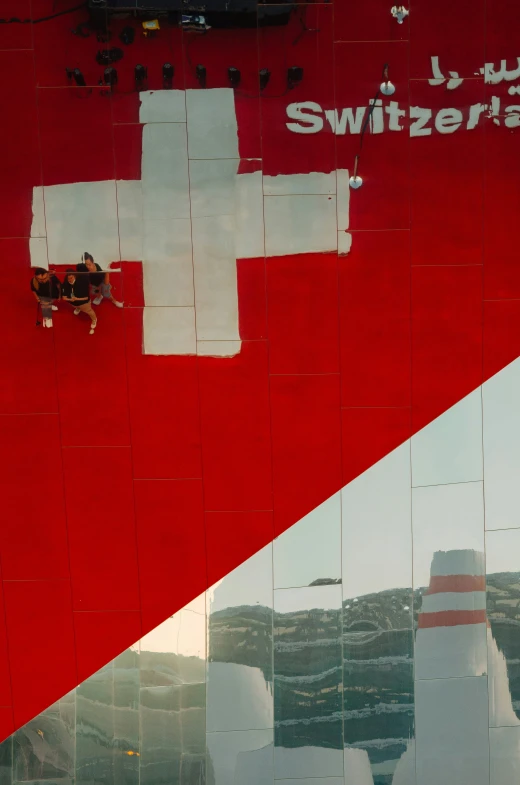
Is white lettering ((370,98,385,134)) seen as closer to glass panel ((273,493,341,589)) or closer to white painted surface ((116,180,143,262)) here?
white painted surface ((116,180,143,262))

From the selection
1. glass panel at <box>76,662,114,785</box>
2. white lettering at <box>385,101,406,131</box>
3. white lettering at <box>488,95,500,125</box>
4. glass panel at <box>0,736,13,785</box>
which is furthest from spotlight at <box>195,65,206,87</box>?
glass panel at <box>0,736,13,785</box>

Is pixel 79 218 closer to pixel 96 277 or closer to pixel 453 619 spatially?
pixel 96 277

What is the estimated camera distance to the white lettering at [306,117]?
12.6 ft

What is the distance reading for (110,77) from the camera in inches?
149

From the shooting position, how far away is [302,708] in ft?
13.4

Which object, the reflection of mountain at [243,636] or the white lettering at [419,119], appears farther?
the reflection of mountain at [243,636]

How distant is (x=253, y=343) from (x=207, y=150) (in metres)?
1.11

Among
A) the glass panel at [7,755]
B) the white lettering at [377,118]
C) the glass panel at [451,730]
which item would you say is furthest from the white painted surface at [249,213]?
the glass panel at [7,755]

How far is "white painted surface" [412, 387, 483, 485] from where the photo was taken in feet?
13.2

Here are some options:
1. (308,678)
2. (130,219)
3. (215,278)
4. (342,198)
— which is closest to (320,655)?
(308,678)

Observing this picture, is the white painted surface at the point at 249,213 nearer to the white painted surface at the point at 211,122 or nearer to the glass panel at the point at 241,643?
the white painted surface at the point at 211,122

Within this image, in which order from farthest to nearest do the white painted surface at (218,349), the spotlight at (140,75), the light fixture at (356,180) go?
the white painted surface at (218,349)
the light fixture at (356,180)
the spotlight at (140,75)

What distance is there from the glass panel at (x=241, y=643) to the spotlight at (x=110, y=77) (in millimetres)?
2790

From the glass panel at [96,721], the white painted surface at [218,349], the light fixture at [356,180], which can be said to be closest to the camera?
the light fixture at [356,180]
